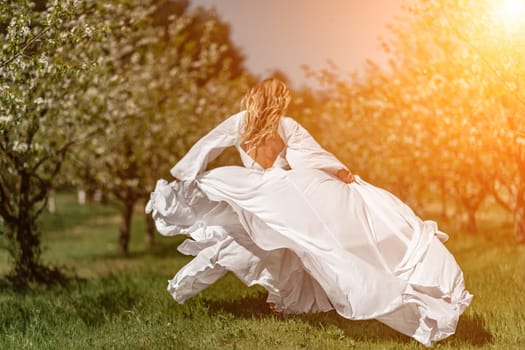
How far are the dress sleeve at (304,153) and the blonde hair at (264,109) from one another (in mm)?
174

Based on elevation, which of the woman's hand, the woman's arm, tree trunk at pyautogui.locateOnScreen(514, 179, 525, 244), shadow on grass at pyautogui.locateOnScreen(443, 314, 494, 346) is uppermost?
the woman's arm

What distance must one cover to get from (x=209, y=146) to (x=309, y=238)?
62.4 inches

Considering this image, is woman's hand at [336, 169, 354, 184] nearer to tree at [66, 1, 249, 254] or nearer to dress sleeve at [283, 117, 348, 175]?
dress sleeve at [283, 117, 348, 175]

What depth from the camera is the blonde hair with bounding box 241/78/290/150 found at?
7438 millimetres

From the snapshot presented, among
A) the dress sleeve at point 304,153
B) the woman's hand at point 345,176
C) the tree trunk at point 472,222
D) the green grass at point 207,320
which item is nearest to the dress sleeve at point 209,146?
the dress sleeve at point 304,153

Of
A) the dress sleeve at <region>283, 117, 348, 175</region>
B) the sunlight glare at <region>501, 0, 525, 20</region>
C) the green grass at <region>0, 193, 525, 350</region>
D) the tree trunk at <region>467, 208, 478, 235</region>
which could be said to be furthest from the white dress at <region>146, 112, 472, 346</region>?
the tree trunk at <region>467, 208, 478, 235</region>

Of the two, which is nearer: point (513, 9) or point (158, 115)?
point (513, 9)

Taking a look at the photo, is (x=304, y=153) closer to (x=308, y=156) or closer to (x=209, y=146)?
(x=308, y=156)

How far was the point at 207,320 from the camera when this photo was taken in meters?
7.41

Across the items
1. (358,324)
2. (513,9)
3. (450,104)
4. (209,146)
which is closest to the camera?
(358,324)

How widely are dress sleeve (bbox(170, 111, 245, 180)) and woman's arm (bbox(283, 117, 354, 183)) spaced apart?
23.4 inches

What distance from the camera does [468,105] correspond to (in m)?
12.1

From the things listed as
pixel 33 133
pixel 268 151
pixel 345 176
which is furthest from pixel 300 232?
pixel 33 133

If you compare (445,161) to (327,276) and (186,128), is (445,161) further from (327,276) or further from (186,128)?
(327,276)
